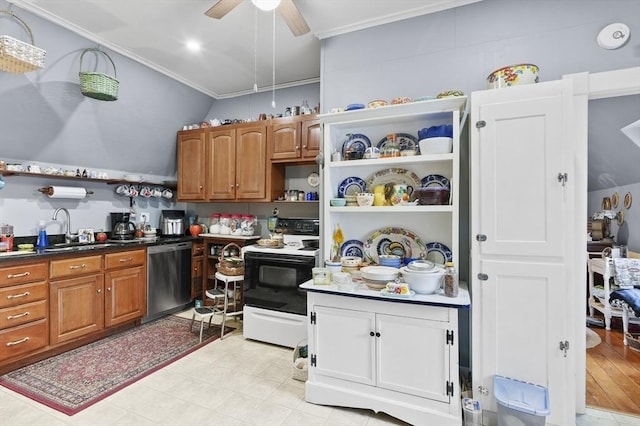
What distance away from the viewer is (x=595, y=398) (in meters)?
2.07

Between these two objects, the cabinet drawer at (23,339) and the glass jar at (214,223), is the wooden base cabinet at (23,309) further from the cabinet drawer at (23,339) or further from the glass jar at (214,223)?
the glass jar at (214,223)

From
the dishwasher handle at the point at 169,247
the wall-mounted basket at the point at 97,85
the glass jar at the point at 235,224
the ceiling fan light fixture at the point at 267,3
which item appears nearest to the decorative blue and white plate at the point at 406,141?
the ceiling fan light fixture at the point at 267,3

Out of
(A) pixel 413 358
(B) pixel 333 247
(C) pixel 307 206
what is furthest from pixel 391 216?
(C) pixel 307 206

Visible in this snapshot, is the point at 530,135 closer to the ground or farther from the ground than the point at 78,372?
farther from the ground

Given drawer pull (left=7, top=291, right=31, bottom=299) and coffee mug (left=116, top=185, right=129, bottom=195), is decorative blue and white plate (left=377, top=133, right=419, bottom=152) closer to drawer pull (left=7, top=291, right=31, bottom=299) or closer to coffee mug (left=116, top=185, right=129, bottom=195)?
drawer pull (left=7, top=291, right=31, bottom=299)

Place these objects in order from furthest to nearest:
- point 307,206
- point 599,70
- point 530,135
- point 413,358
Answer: point 307,206, point 599,70, point 413,358, point 530,135

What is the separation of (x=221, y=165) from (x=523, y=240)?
11.3 feet

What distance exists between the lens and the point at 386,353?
197cm

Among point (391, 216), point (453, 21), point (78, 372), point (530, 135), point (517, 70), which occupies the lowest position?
point (78, 372)

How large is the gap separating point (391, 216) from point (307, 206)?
1.54 meters

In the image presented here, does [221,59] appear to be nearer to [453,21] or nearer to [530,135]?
[453,21]

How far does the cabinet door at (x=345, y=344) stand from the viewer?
2016 millimetres

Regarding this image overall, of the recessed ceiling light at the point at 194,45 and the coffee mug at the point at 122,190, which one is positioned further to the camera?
the coffee mug at the point at 122,190

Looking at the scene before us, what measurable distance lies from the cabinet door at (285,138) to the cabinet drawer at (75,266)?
216 centimetres
